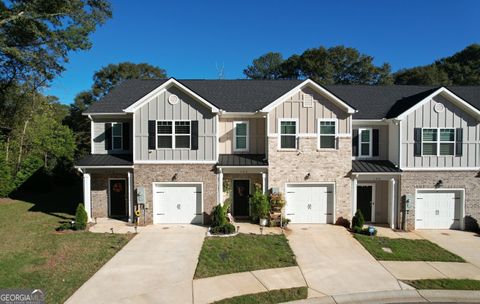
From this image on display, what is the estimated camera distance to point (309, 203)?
14.8m

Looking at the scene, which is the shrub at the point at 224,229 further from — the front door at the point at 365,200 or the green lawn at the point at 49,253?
the front door at the point at 365,200

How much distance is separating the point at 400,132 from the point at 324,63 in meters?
36.4

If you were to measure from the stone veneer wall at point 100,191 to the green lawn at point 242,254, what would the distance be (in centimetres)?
677

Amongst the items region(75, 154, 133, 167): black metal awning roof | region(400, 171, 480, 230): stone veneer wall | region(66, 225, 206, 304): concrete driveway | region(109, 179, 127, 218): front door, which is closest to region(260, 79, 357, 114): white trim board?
region(400, 171, 480, 230): stone veneer wall

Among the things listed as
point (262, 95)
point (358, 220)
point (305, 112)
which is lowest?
point (358, 220)

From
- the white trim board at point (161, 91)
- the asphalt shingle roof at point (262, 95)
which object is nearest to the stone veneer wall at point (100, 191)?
the asphalt shingle roof at point (262, 95)

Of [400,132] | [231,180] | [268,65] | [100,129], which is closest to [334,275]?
[231,180]

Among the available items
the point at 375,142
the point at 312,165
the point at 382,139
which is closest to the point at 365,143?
the point at 375,142

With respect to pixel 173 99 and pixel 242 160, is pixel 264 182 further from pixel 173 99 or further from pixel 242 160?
pixel 173 99

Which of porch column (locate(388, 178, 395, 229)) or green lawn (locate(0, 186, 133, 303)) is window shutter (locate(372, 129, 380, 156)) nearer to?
porch column (locate(388, 178, 395, 229))

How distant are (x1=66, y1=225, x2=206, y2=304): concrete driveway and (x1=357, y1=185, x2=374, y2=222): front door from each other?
27.8 ft

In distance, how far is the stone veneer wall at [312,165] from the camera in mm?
14422

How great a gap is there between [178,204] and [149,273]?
5.74m

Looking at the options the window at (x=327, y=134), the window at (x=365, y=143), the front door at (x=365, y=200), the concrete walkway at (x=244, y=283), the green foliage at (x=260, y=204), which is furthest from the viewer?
the window at (x=365, y=143)
